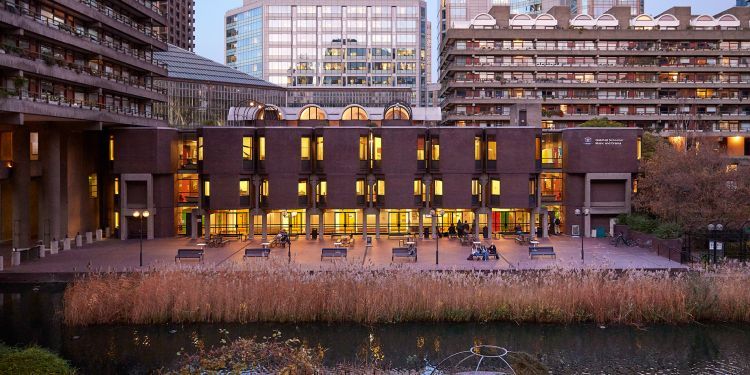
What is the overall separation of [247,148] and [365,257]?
49.5ft

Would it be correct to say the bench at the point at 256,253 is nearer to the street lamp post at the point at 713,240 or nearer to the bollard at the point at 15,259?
the bollard at the point at 15,259

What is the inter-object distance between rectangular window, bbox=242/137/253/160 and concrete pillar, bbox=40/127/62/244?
12580 mm

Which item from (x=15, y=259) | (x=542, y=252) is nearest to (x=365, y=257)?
(x=542, y=252)

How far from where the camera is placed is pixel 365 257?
35938 mm

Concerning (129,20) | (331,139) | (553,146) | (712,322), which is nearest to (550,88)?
(553,146)

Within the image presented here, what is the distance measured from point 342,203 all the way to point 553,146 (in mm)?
17875

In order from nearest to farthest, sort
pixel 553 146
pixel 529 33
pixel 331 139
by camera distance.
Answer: pixel 331 139 → pixel 553 146 → pixel 529 33

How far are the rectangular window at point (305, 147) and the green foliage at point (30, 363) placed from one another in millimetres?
31371

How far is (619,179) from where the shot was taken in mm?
46875

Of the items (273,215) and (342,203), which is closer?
(342,203)

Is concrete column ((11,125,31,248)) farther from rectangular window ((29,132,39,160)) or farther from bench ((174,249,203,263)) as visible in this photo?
bench ((174,249,203,263))

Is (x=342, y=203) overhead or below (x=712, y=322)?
overhead

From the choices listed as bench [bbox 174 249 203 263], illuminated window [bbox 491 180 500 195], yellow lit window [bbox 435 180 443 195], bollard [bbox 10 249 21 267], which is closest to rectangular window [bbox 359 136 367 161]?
yellow lit window [bbox 435 180 443 195]

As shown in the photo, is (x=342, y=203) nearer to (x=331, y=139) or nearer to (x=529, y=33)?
(x=331, y=139)
